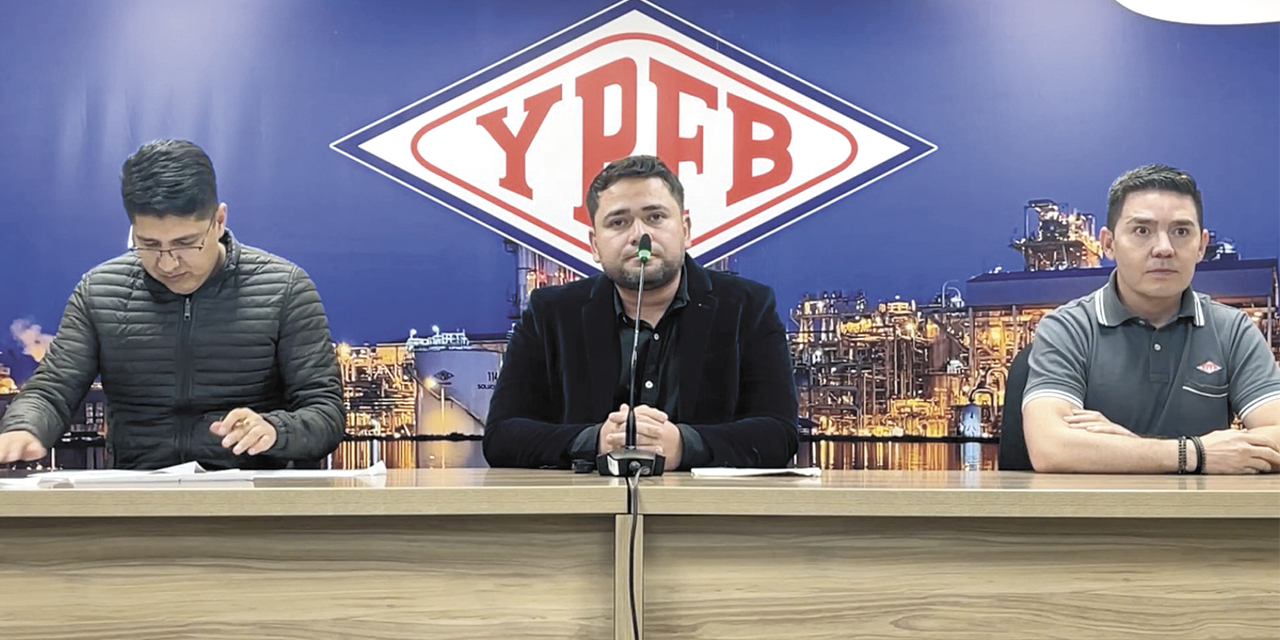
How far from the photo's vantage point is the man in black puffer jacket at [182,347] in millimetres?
2604

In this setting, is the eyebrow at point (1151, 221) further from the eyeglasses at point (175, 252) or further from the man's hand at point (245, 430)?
the eyeglasses at point (175, 252)

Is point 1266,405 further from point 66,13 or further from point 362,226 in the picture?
point 66,13

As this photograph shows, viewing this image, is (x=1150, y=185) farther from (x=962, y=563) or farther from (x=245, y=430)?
(x=245, y=430)

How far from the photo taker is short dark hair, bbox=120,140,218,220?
8.76 ft

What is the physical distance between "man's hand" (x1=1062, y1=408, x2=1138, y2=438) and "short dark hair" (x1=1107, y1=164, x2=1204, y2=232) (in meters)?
0.67

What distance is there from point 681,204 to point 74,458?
1705mm

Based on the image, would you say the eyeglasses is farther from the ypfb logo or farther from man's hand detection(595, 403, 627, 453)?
man's hand detection(595, 403, 627, 453)

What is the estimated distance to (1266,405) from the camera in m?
2.35

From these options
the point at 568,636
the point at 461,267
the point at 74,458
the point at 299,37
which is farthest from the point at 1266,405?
the point at 74,458

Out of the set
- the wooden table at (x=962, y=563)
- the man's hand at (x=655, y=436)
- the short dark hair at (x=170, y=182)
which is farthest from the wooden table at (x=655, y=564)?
the short dark hair at (x=170, y=182)

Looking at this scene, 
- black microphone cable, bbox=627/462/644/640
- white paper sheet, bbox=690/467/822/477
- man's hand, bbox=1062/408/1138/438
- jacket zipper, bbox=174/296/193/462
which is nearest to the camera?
black microphone cable, bbox=627/462/644/640

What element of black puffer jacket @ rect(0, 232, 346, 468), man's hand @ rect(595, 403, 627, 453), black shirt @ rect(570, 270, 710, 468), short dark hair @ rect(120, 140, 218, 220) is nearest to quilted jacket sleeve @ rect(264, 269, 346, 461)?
black puffer jacket @ rect(0, 232, 346, 468)

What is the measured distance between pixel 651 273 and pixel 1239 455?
126 cm

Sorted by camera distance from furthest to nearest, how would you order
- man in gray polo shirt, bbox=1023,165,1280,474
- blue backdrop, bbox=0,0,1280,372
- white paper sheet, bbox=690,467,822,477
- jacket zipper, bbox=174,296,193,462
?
blue backdrop, bbox=0,0,1280,372 < jacket zipper, bbox=174,296,193,462 < man in gray polo shirt, bbox=1023,165,1280,474 < white paper sheet, bbox=690,467,822,477
